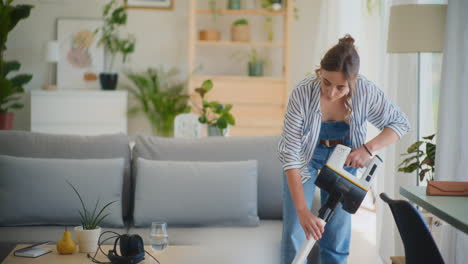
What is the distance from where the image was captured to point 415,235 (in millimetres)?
1401

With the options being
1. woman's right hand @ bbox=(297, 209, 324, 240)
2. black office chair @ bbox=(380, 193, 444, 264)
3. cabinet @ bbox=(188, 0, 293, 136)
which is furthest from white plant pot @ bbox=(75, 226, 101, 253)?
cabinet @ bbox=(188, 0, 293, 136)

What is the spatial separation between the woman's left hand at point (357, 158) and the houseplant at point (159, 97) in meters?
4.30

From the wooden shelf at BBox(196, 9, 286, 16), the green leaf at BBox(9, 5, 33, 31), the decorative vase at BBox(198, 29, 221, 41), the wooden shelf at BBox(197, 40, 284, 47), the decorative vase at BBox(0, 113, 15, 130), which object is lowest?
the decorative vase at BBox(0, 113, 15, 130)

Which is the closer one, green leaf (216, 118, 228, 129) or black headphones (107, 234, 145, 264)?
black headphones (107, 234, 145, 264)

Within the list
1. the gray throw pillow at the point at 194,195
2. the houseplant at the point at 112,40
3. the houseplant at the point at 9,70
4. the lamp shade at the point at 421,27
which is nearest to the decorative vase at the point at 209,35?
the houseplant at the point at 112,40

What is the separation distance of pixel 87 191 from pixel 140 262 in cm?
82

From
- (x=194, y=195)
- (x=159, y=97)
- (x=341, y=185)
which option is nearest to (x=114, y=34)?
(x=159, y=97)

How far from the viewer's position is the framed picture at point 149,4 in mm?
6617

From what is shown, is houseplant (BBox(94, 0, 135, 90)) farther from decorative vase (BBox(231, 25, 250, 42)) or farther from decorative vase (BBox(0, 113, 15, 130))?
decorative vase (BBox(231, 25, 250, 42))

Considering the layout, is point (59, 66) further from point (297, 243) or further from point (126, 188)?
point (297, 243)

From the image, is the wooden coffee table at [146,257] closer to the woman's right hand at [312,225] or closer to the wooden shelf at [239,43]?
the woman's right hand at [312,225]

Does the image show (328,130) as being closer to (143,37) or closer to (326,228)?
(326,228)

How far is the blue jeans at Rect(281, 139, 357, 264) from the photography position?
2184mm

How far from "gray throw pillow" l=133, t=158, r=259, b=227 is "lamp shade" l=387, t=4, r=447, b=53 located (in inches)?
39.1
